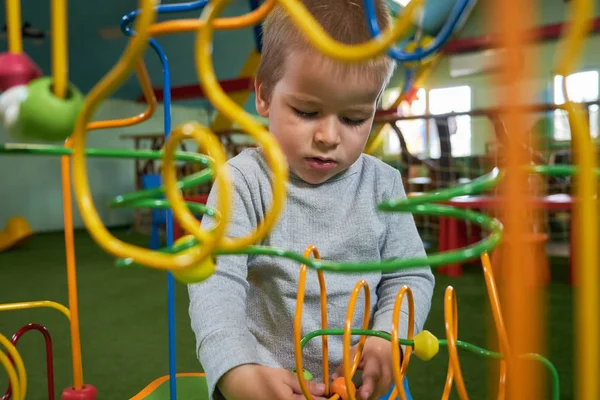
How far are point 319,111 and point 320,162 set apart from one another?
0.29 ft

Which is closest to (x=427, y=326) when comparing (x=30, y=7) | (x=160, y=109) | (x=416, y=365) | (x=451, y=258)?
(x=416, y=365)

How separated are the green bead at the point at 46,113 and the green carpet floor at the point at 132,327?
1.09 meters

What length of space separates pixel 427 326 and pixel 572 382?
480mm

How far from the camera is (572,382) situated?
1.23 m

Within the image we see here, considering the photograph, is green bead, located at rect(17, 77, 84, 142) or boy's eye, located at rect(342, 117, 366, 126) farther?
boy's eye, located at rect(342, 117, 366, 126)

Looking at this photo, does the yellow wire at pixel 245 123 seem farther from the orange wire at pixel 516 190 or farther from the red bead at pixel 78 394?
the red bead at pixel 78 394

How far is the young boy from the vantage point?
49 cm

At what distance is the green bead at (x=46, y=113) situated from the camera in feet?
0.80

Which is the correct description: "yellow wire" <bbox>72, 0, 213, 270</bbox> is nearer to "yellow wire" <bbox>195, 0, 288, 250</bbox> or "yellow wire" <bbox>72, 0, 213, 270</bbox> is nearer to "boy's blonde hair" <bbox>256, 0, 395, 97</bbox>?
"yellow wire" <bbox>195, 0, 288, 250</bbox>

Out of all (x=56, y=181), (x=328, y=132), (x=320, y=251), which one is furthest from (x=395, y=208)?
(x=56, y=181)

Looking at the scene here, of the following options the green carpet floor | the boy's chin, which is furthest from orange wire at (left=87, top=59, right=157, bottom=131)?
the green carpet floor

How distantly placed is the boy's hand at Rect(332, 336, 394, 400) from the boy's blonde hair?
267mm

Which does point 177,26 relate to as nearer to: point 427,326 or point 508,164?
point 508,164

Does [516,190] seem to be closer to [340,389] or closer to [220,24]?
[220,24]
